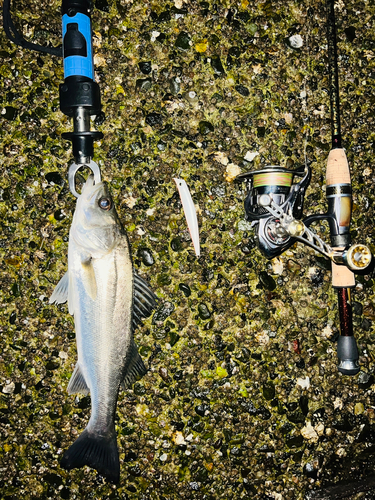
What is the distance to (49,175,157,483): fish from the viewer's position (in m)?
1.90

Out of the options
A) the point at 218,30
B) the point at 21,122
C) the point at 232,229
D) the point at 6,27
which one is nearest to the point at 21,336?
the point at 21,122

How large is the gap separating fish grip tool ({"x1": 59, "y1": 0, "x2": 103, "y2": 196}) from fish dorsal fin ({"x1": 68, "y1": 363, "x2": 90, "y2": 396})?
1198mm

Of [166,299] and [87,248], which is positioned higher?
[87,248]

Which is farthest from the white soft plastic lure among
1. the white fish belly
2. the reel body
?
the white fish belly

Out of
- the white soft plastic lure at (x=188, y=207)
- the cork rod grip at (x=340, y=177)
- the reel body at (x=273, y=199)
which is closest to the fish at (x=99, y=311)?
the white soft plastic lure at (x=188, y=207)

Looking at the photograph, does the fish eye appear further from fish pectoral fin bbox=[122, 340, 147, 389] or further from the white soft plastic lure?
fish pectoral fin bbox=[122, 340, 147, 389]

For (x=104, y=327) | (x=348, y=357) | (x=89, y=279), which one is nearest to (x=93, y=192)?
(x=89, y=279)

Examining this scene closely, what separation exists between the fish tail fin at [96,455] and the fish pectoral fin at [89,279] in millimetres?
752

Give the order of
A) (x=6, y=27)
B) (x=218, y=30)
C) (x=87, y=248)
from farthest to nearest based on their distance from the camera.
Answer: (x=218, y=30)
(x=6, y=27)
(x=87, y=248)

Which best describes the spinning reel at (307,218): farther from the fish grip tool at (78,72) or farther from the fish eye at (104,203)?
the fish grip tool at (78,72)

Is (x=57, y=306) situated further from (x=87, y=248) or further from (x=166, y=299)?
(x=166, y=299)

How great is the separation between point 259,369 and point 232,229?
0.85m

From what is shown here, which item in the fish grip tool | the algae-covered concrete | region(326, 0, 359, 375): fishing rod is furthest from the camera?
the algae-covered concrete

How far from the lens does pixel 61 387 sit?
2.14 m
